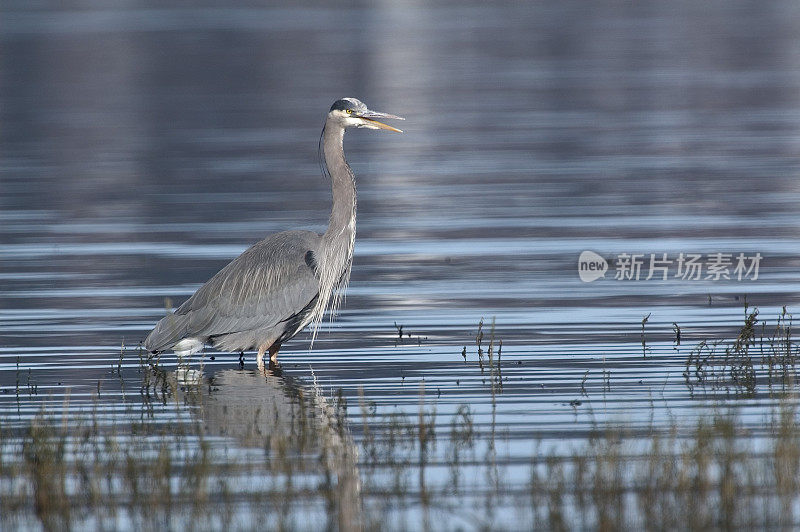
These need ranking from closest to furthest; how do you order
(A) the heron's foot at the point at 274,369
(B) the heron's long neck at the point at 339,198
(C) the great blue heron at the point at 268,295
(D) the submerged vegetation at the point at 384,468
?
(D) the submerged vegetation at the point at 384,468 < (A) the heron's foot at the point at 274,369 < (C) the great blue heron at the point at 268,295 < (B) the heron's long neck at the point at 339,198

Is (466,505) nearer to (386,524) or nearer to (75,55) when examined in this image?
(386,524)

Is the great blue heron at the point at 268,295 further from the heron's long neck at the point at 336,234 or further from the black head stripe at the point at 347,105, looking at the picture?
the black head stripe at the point at 347,105

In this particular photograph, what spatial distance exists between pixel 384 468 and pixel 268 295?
3637 mm

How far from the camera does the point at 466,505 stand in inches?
309

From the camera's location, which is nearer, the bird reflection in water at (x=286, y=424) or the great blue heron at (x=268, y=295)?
the bird reflection in water at (x=286, y=424)

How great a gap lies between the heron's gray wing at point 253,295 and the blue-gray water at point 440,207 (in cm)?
41

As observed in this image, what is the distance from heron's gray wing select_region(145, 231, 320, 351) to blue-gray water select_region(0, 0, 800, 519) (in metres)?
0.41

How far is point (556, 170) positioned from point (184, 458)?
15.5 meters

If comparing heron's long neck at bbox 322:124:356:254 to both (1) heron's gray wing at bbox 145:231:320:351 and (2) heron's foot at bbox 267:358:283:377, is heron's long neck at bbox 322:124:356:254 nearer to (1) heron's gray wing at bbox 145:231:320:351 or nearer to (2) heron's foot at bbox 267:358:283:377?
(1) heron's gray wing at bbox 145:231:320:351

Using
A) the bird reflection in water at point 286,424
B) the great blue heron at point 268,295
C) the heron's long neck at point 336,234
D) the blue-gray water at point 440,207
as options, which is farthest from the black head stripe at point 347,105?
the bird reflection in water at point 286,424

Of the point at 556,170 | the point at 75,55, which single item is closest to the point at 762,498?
the point at 556,170

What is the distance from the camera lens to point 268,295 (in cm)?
1198

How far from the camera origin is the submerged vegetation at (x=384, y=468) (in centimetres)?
754

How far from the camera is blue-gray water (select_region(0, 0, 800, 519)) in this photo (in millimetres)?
11508
